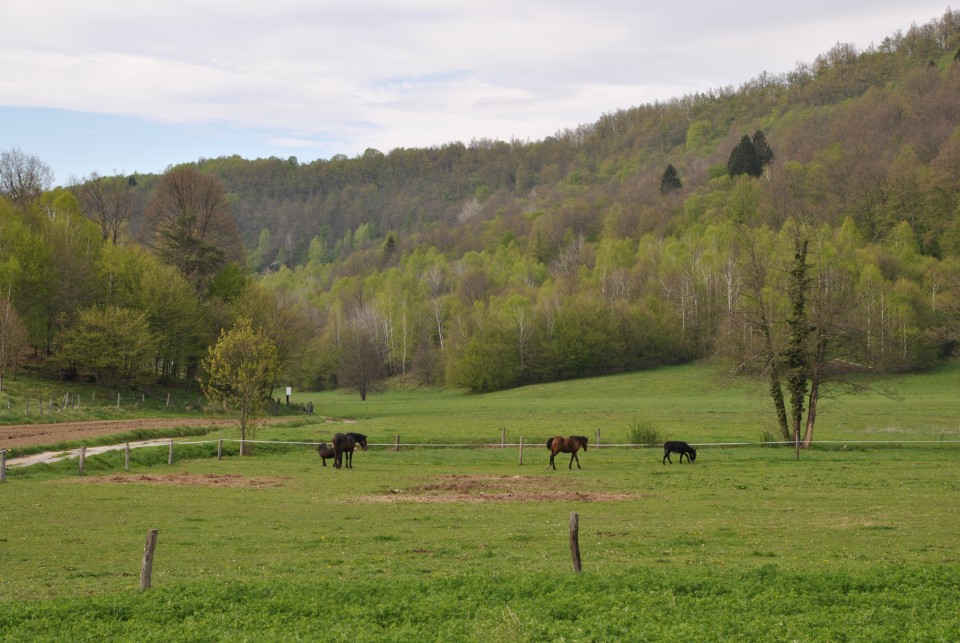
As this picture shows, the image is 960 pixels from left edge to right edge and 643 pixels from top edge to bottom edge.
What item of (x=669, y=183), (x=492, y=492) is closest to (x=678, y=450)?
(x=492, y=492)

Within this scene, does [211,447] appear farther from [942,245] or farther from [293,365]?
[942,245]

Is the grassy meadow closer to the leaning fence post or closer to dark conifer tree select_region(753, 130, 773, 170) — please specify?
the leaning fence post

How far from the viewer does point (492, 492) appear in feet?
101

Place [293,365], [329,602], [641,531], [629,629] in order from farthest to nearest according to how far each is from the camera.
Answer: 1. [293,365]
2. [641,531]
3. [329,602]
4. [629,629]

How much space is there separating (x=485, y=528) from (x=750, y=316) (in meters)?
33.8

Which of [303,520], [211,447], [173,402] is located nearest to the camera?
[303,520]

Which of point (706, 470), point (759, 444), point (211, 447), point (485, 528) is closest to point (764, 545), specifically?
point (485, 528)

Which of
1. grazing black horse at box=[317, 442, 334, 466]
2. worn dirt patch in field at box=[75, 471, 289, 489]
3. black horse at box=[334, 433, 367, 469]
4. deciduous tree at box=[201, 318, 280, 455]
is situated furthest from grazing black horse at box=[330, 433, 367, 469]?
deciduous tree at box=[201, 318, 280, 455]

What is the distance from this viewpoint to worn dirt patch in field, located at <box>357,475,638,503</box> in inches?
1142

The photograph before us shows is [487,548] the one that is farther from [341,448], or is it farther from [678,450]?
[678,450]

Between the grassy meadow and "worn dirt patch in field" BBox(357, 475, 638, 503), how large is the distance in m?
0.16

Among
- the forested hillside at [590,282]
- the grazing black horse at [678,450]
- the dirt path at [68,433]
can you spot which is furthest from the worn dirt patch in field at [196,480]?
the forested hillside at [590,282]

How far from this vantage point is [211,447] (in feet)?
149

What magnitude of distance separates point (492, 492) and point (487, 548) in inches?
435
